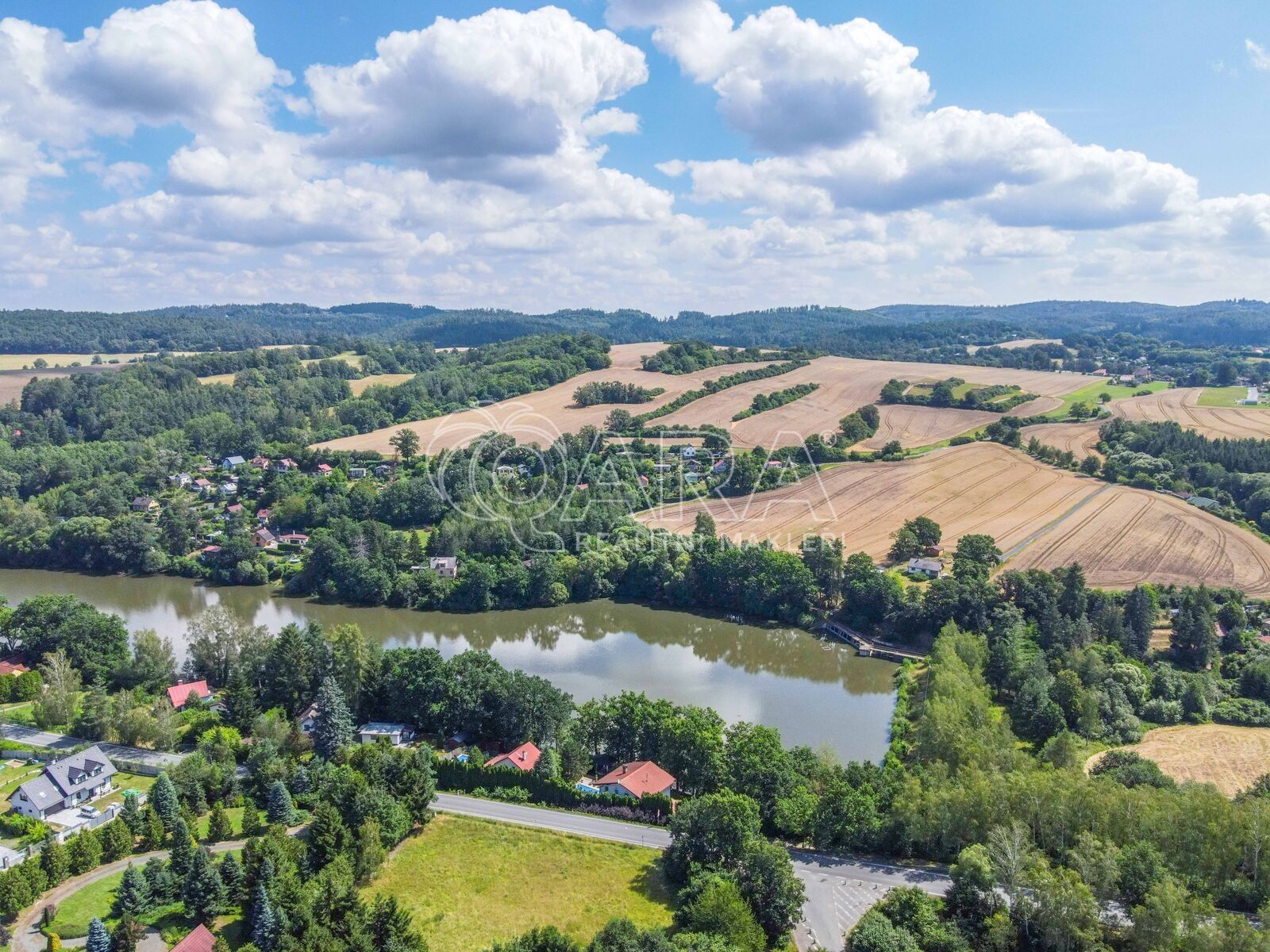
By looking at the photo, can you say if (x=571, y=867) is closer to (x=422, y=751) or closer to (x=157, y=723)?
(x=422, y=751)

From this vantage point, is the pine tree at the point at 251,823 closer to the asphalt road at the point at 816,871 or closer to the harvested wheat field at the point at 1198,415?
the asphalt road at the point at 816,871

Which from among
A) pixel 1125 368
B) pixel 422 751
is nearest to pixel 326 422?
pixel 422 751

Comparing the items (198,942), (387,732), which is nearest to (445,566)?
(387,732)

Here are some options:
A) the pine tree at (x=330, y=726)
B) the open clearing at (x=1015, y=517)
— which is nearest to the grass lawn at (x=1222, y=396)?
the open clearing at (x=1015, y=517)

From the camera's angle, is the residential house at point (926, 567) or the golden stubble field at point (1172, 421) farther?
the golden stubble field at point (1172, 421)

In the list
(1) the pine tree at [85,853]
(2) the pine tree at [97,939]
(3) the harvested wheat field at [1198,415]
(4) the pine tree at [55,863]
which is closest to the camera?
(2) the pine tree at [97,939]

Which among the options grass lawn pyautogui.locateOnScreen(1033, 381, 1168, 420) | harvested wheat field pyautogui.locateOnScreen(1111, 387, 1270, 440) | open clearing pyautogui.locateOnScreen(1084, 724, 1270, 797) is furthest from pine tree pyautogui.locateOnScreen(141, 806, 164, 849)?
grass lawn pyautogui.locateOnScreen(1033, 381, 1168, 420)
